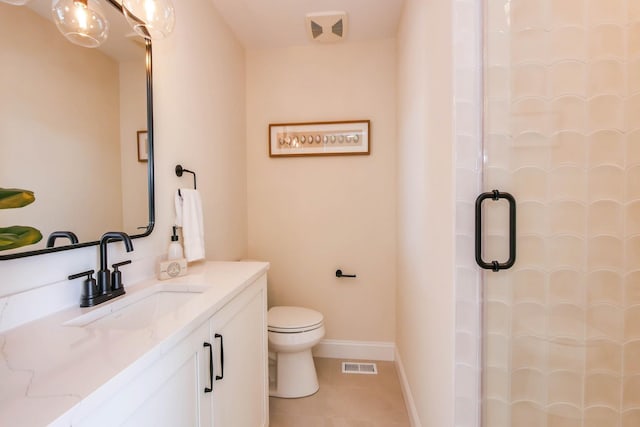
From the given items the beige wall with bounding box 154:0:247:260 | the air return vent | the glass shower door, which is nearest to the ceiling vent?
the beige wall with bounding box 154:0:247:260

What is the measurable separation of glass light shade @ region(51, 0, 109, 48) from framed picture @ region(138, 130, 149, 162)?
1.21ft

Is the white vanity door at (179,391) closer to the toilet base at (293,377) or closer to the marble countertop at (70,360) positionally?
the marble countertop at (70,360)

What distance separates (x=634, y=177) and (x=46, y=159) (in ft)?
6.00

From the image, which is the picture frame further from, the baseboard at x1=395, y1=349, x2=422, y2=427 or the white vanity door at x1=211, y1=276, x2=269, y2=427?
the baseboard at x1=395, y1=349, x2=422, y2=427

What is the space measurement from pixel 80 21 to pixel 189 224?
885mm

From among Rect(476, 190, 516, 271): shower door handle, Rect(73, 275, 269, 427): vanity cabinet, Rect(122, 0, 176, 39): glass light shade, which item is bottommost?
Rect(73, 275, 269, 427): vanity cabinet

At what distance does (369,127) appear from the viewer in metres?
2.33

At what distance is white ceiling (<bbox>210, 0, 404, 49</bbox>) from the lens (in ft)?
6.29

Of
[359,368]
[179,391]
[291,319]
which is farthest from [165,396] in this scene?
[359,368]

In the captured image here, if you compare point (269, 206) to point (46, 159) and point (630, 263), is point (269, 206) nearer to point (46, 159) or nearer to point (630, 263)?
point (46, 159)

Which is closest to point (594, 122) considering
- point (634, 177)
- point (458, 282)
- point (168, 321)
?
point (634, 177)

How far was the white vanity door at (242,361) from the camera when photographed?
104 cm

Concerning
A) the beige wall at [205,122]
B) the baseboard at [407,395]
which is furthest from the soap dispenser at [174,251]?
the baseboard at [407,395]

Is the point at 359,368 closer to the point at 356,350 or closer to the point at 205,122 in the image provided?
the point at 356,350
